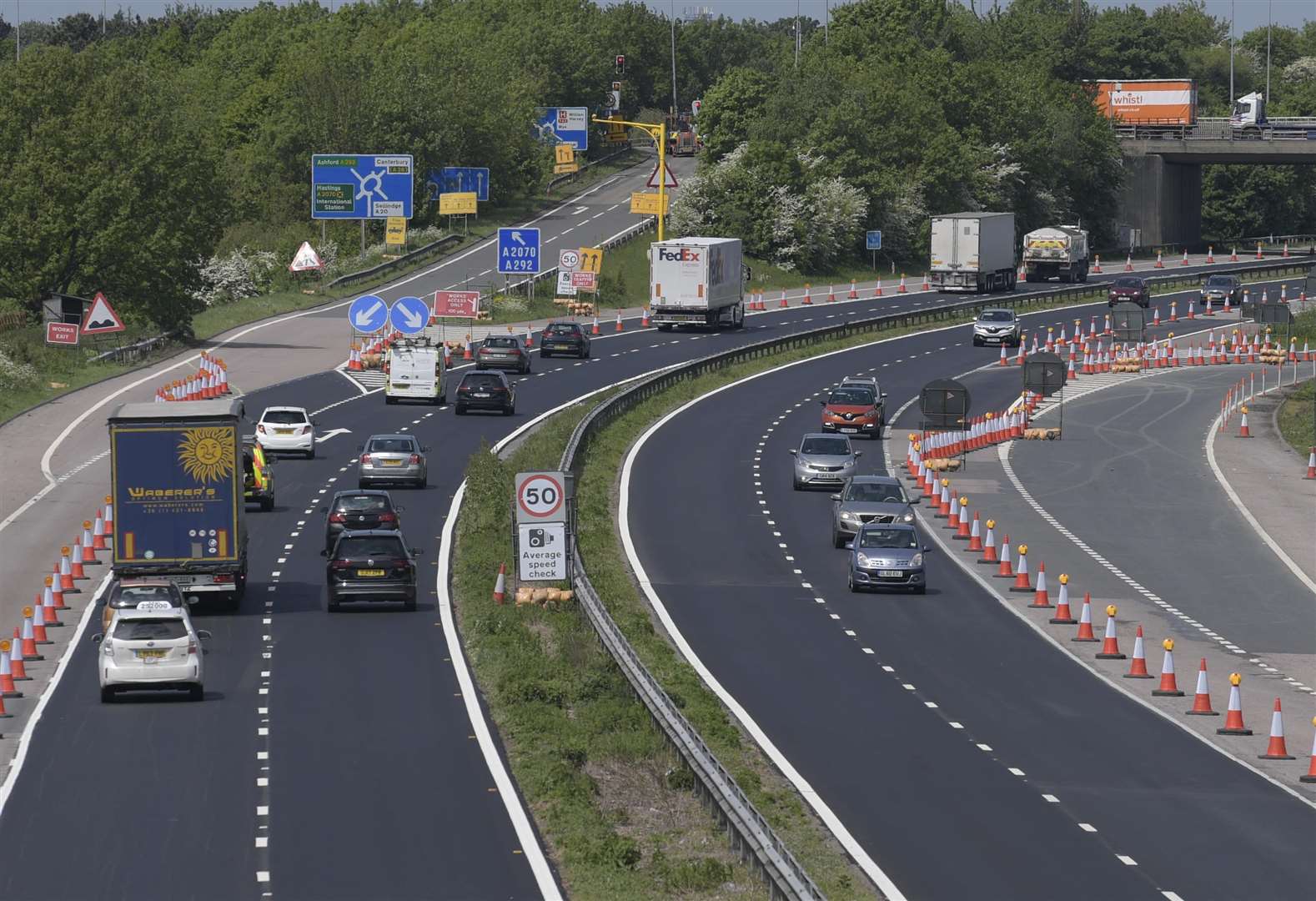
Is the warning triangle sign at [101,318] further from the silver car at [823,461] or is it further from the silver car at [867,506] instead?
the silver car at [867,506]

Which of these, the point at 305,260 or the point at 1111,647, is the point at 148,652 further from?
the point at 305,260

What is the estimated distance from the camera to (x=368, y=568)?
36.9 m

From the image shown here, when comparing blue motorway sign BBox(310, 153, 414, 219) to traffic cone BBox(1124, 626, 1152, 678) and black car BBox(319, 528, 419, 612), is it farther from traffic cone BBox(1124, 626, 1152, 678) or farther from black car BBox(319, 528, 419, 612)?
traffic cone BBox(1124, 626, 1152, 678)

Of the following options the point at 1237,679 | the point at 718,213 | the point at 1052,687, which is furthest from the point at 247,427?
the point at 718,213

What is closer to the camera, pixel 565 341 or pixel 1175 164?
pixel 565 341

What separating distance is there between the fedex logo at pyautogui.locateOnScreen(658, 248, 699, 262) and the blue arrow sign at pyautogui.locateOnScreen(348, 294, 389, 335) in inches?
667

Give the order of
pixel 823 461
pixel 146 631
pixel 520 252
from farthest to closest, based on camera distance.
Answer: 1. pixel 520 252
2. pixel 823 461
3. pixel 146 631

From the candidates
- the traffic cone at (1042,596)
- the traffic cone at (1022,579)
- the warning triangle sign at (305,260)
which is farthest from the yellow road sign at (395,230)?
the traffic cone at (1042,596)

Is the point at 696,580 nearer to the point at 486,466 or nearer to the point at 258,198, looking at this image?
the point at 486,466

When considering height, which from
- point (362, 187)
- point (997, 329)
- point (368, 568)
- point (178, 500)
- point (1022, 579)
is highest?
point (362, 187)

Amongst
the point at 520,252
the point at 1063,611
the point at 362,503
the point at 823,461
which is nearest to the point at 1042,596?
the point at 1063,611

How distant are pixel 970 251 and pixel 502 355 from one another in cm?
3704

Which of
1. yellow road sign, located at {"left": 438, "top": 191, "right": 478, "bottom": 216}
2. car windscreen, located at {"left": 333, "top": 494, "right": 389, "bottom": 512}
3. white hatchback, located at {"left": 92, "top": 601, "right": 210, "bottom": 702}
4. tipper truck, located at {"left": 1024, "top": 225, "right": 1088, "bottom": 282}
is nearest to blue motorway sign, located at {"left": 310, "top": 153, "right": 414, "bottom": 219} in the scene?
yellow road sign, located at {"left": 438, "top": 191, "right": 478, "bottom": 216}

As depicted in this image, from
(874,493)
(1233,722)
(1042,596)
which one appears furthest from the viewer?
(874,493)
